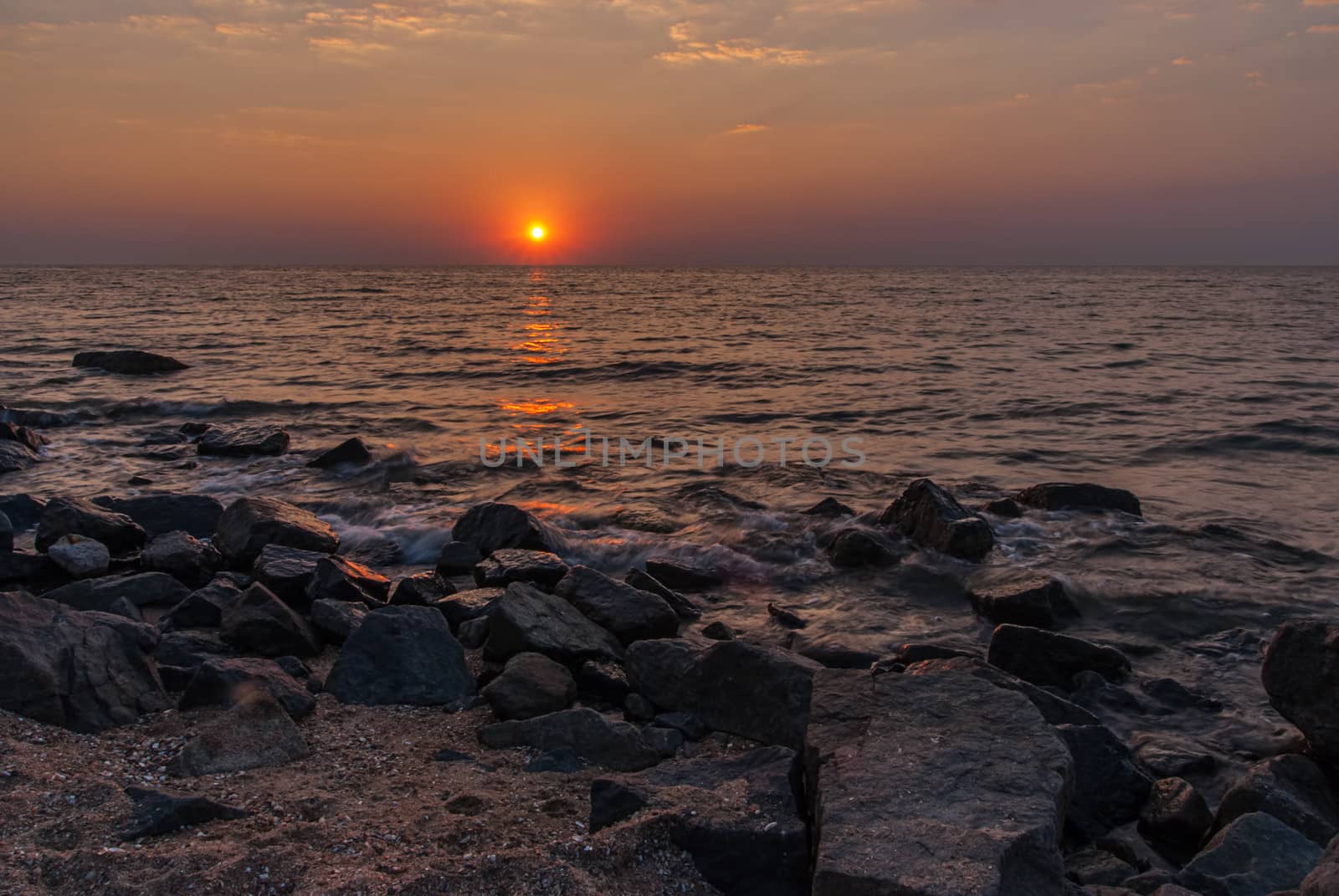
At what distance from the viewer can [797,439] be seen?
12.9 metres

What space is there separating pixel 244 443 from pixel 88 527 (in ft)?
17.6

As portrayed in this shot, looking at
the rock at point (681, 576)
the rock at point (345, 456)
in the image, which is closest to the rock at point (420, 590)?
the rock at point (681, 576)

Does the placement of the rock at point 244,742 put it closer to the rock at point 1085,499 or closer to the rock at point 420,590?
the rock at point 420,590

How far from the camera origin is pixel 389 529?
844 cm

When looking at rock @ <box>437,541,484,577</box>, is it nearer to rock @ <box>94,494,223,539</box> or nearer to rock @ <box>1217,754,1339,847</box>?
rock @ <box>94,494,223,539</box>

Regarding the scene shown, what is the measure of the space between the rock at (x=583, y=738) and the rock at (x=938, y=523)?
14.8ft

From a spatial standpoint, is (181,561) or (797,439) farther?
(797,439)

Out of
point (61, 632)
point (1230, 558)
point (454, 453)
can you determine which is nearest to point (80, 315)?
point (454, 453)

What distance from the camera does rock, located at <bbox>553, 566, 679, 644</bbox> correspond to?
5523 millimetres

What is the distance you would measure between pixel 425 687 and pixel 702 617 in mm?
2474

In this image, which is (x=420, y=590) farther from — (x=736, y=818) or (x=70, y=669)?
(x=736, y=818)

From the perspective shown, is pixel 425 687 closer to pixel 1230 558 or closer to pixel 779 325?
pixel 1230 558

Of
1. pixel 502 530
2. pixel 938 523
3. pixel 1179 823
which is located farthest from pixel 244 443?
pixel 1179 823

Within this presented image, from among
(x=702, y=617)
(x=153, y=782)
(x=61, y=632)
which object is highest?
(x=61, y=632)
